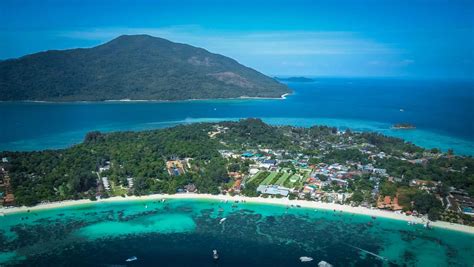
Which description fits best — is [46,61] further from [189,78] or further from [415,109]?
[415,109]

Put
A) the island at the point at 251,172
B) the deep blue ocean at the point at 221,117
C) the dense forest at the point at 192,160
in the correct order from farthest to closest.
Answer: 1. the deep blue ocean at the point at 221,117
2. the dense forest at the point at 192,160
3. the island at the point at 251,172

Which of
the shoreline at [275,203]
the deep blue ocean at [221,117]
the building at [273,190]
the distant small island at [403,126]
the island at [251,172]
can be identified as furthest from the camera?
the distant small island at [403,126]

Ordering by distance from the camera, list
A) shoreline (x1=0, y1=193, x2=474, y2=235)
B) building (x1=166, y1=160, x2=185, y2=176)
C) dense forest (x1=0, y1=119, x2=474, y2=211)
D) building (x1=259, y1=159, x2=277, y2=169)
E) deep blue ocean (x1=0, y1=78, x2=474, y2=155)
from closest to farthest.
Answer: shoreline (x1=0, y1=193, x2=474, y2=235)
dense forest (x1=0, y1=119, x2=474, y2=211)
building (x1=166, y1=160, x2=185, y2=176)
building (x1=259, y1=159, x2=277, y2=169)
deep blue ocean (x1=0, y1=78, x2=474, y2=155)

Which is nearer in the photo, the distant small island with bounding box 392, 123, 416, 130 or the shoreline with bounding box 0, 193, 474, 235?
the shoreline with bounding box 0, 193, 474, 235

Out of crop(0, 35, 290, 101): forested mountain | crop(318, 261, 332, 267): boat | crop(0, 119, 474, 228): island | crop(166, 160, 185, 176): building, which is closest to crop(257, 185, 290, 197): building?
crop(0, 119, 474, 228): island

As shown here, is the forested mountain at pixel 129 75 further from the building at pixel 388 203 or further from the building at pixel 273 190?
the building at pixel 388 203

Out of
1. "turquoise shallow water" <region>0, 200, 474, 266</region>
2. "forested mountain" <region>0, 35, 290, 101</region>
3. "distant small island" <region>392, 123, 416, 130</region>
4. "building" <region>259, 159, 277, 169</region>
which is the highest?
"forested mountain" <region>0, 35, 290, 101</region>

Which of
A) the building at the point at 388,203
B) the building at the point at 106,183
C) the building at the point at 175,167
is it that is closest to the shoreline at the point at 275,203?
the building at the point at 388,203

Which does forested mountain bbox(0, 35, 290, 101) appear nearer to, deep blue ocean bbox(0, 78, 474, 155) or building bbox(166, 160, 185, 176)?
deep blue ocean bbox(0, 78, 474, 155)
